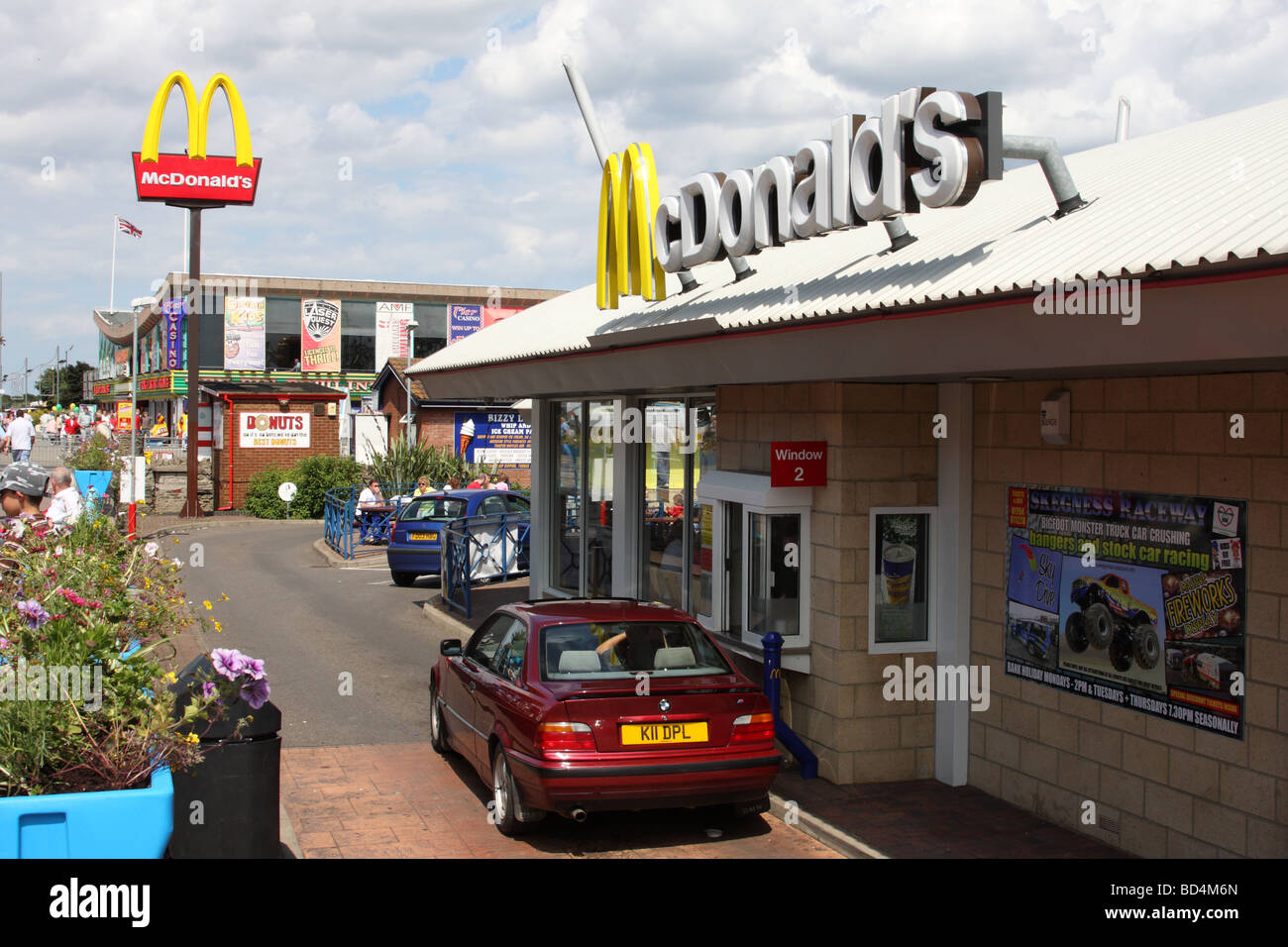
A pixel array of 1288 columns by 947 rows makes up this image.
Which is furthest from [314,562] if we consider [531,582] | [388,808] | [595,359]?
[388,808]

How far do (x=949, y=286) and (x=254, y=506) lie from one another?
2939cm

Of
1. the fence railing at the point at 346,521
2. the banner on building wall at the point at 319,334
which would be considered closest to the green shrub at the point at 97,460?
the fence railing at the point at 346,521

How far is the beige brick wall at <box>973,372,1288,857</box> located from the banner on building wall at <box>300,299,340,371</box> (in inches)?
2130

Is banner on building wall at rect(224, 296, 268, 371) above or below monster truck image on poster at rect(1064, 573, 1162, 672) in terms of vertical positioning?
above

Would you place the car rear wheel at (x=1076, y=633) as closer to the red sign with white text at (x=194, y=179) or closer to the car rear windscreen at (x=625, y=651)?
→ the car rear windscreen at (x=625, y=651)

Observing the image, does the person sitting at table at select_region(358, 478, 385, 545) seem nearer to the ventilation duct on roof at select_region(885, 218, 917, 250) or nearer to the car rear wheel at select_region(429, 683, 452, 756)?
the car rear wheel at select_region(429, 683, 452, 756)

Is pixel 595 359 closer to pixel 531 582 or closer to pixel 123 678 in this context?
pixel 531 582

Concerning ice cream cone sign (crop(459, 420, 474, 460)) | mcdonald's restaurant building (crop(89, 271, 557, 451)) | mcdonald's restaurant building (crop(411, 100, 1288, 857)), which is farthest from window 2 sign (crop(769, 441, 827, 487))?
mcdonald's restaurant building (crop(89, 271, 557, 451))

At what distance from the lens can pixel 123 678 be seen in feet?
16.6

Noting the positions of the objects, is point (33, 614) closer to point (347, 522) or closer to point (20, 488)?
point (20, 488)

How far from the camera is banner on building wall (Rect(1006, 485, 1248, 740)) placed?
261 inches

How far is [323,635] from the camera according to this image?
15453mm

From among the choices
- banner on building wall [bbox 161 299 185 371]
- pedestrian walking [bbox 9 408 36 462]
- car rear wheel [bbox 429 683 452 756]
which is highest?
banner on building wall [bbox 161 299 185 371]

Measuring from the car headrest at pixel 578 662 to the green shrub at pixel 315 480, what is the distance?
2659 centimetres
